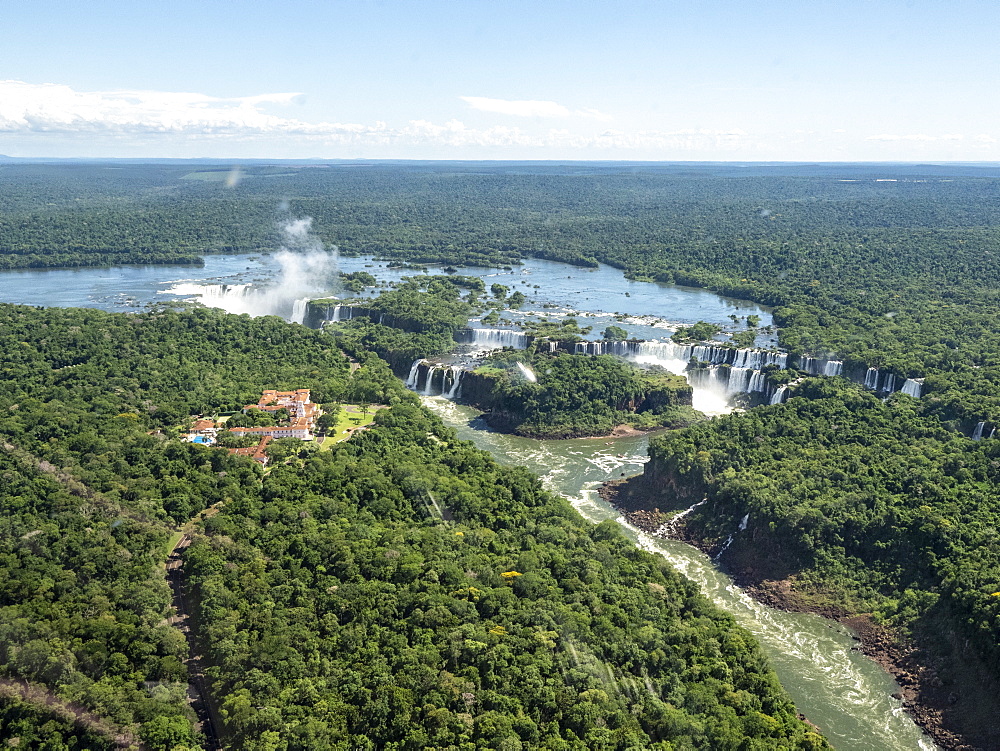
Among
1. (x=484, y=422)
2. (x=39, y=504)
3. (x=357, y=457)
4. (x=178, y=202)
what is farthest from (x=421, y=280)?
(x=178, y=202)

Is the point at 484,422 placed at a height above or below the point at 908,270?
below

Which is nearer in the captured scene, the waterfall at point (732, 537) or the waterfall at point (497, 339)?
the waterfall at point (732, 537)

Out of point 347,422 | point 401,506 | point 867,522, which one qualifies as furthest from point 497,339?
point 867,522

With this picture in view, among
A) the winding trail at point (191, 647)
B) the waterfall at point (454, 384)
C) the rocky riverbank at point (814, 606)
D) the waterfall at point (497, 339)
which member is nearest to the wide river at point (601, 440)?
the rocky riverbank at point (814, 606)

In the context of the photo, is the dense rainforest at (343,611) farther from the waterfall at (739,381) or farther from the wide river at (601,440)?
the waterfall at (739,381)

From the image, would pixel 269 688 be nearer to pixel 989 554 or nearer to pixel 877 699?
pixel 877 699

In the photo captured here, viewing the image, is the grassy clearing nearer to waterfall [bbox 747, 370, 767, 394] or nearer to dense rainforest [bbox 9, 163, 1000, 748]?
dense rainforest [bbox 9, 163, 1000, 748]

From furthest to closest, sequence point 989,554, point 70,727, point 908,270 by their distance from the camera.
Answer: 1. point 908,270
2. point 989,554
3. point 70,727
